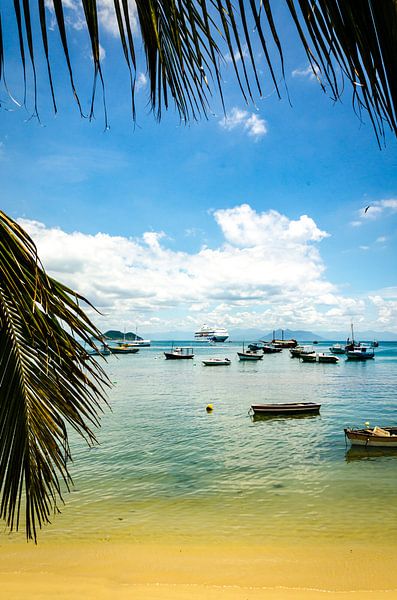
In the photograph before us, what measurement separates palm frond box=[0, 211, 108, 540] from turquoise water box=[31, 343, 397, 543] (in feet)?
41.3

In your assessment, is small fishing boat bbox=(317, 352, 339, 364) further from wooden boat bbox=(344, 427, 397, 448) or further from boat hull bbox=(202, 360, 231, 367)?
wooden boat bbox=(344, 427, 397, 448)

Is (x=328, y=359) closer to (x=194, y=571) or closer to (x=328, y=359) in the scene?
(x=328, y=359)

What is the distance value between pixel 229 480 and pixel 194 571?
25.2 ft

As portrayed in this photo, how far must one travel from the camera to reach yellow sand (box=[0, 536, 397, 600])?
30.4ft

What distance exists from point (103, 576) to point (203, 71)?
11987 mm

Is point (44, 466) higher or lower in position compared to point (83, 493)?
higher

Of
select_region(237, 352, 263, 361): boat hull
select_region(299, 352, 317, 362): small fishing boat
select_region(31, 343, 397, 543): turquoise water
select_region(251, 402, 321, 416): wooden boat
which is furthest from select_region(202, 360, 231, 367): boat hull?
select_region(251, 402, 321, 416): wooden boat

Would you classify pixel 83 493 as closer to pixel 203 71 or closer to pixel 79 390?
pixel 79 390

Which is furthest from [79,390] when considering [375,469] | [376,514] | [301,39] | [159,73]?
[375,469]

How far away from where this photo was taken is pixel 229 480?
17797 mm

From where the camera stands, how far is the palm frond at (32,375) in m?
1.65

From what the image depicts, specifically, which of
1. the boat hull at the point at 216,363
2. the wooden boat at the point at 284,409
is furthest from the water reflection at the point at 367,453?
the boat hull at the point at 216,363

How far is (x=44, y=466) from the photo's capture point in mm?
1654

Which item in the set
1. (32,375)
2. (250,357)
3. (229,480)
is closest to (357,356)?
(250,357)
